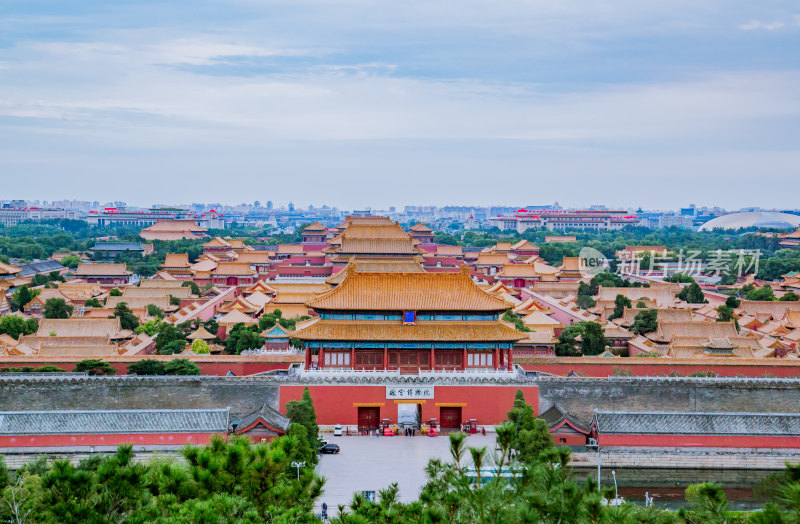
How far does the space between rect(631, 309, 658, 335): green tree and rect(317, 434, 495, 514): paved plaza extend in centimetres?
1641

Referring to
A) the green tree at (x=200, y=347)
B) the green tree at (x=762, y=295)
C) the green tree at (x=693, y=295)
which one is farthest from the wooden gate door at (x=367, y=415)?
the green tree at (x=762, y=295)

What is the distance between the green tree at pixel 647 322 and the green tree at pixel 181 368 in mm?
20629

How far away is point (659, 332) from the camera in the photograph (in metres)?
37.2

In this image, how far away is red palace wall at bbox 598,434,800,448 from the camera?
23.2 metres

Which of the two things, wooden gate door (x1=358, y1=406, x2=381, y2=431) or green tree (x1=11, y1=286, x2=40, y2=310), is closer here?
wooden gate door (x1=358, y1=406, x2=381, y2=431)

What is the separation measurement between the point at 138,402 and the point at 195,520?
16.5 meters

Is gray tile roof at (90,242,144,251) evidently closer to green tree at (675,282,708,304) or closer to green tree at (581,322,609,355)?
green tree at (675,282,708,304)

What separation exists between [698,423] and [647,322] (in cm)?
1531

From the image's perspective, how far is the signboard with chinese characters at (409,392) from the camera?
2520 centimetres

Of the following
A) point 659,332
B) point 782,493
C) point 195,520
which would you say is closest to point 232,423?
point 195,520

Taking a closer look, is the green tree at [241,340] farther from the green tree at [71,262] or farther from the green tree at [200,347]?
the green tree at [71,262]

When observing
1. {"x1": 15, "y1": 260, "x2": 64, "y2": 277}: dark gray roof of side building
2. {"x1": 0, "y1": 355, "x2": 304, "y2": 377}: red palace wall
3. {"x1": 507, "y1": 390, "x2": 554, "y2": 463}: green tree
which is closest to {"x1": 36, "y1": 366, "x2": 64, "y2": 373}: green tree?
{"x1": 0, "y1": 355, "x2": 304, "y2": 377}: red palace wall

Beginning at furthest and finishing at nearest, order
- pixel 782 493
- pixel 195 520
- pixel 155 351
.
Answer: pixel 155 351
pixel 195 520
pixel 782 493

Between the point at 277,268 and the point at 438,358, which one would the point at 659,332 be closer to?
the point at 438,358
